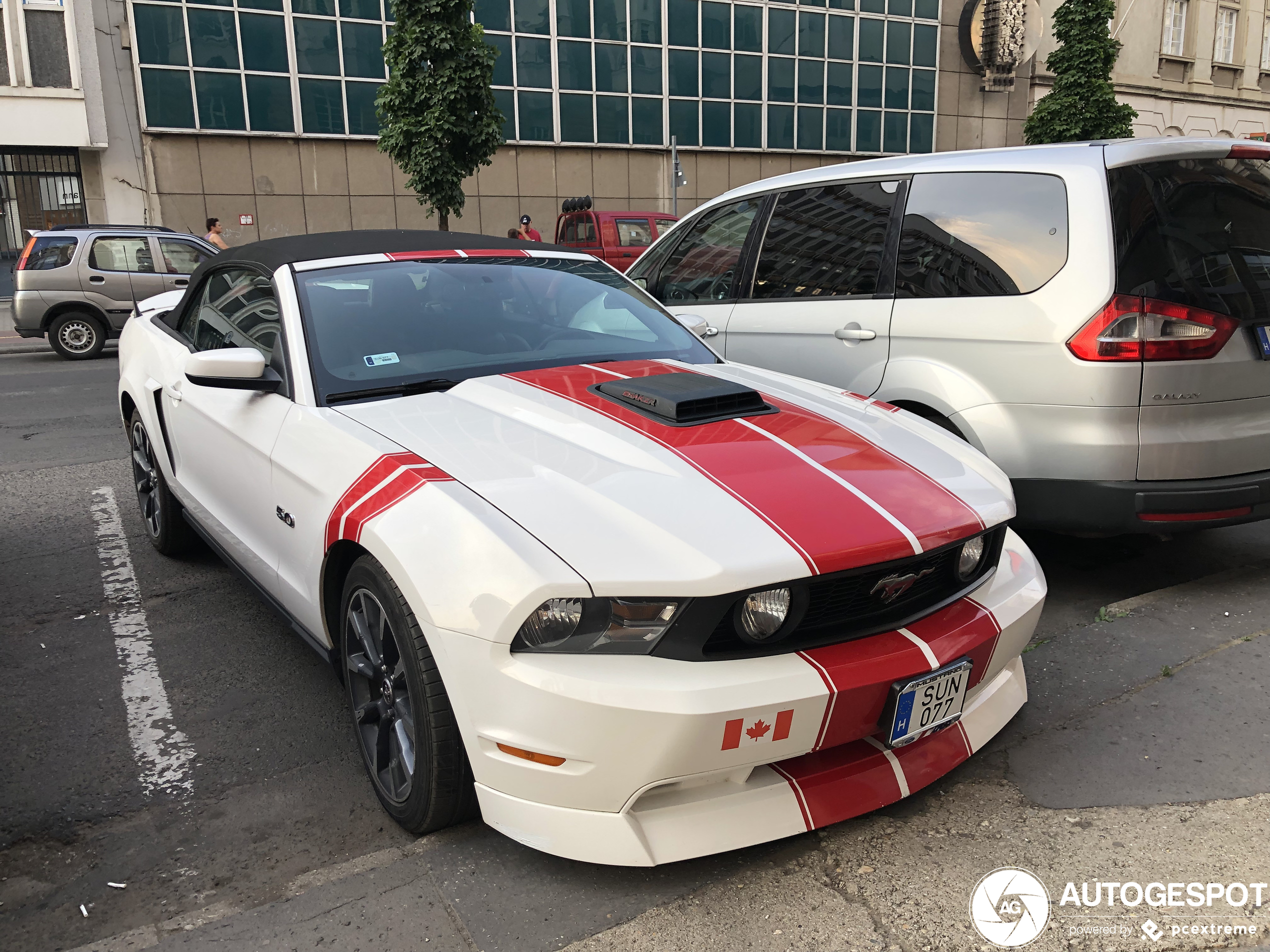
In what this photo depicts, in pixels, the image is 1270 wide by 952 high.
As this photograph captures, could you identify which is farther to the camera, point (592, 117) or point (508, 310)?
point (592, 117)

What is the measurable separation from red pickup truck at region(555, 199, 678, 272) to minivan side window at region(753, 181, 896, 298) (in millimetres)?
11766

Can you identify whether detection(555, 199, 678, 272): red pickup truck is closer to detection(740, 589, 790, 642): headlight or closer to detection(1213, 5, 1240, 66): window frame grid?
detection(740, 589, 790, 642): headlight

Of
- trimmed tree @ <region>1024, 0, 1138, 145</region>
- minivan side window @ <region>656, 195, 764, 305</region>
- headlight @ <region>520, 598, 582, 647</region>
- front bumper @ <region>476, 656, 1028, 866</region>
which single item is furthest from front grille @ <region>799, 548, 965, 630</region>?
trimmed tree @ <region>1024, 0, 1138, 145</region>

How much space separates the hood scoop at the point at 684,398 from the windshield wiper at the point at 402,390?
482 mm

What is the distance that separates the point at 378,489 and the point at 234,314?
1.77m

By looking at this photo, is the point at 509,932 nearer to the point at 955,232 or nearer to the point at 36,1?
the point at 955,232

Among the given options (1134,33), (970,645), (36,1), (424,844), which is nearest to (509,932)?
(424,844)

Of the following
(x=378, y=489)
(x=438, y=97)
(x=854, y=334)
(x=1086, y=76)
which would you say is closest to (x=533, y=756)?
(x=378, y=489)

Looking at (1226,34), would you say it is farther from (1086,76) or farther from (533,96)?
(533,96)

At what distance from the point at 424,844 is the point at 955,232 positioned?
10.5 feet

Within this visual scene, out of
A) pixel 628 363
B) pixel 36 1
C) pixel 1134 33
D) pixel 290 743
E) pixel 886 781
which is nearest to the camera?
pixel 886 781

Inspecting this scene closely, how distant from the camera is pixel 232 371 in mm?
3176

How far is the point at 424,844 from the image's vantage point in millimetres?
2559

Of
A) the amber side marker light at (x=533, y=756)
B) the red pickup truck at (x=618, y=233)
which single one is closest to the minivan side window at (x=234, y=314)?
the amber side marker light at (x=533, y=756)
